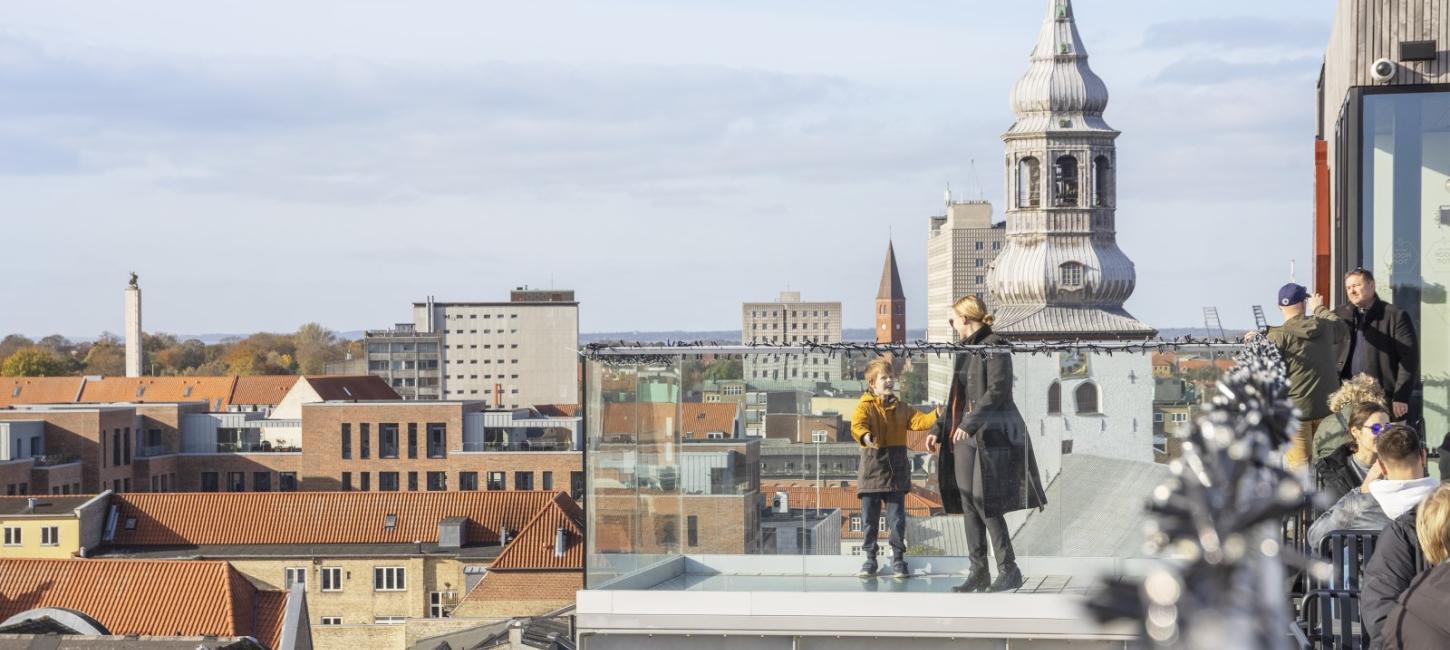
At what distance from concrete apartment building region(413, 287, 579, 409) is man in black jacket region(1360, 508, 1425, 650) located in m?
142

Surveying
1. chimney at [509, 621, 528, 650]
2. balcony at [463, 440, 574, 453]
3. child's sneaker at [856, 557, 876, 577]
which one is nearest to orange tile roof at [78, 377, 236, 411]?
balcony at [463, 440, 574, 453]

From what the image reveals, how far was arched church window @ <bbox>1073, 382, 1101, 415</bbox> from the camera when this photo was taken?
28.2 feet

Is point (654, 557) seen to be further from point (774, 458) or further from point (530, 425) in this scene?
point (530, 425)

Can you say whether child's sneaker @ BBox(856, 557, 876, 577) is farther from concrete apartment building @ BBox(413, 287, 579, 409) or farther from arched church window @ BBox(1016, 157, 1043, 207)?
concrete apartment building @ BBox(413, 287, 579, 409)

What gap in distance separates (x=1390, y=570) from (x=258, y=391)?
115272 millimetres

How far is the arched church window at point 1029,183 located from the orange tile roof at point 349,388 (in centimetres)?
4086

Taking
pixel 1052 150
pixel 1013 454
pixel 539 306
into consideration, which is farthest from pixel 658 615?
pixel 539 306

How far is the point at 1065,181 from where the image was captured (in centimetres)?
10375

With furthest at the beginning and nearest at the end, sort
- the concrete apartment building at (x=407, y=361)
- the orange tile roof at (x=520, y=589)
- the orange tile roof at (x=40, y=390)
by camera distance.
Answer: the concrete apartment building at (x=407, y=361) < the orange tile roof at (x=40, y=390) < the orange tile roof at (x=520, y=589)

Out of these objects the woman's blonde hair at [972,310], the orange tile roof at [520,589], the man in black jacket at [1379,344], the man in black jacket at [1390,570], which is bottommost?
the orange tile roof at [520,589]

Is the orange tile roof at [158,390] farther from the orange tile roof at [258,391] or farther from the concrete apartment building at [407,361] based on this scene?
the concrete apartment building at [407,361]

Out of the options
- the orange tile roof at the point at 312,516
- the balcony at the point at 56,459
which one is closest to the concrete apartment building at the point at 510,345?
the balcony at the point at 56,459

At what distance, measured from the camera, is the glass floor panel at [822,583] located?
29.0ft

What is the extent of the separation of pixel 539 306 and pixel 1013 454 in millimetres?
153428
